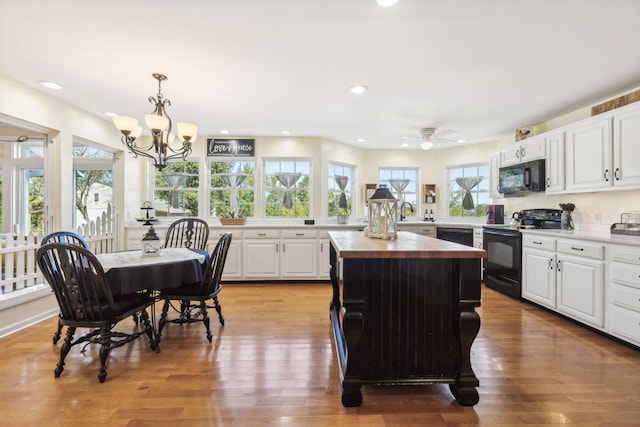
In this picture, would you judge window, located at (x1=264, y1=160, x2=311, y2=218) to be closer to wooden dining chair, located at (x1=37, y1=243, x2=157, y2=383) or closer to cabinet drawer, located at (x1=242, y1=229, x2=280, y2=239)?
cabinet drawer, located at (x1=242, y1=229, x2=280, y2=239)

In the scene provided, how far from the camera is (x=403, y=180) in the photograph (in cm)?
582

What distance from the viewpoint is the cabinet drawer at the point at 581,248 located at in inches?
104

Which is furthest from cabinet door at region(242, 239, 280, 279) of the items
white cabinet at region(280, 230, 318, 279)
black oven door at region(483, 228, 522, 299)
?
black oven door at region(483, 228, 522, 299)

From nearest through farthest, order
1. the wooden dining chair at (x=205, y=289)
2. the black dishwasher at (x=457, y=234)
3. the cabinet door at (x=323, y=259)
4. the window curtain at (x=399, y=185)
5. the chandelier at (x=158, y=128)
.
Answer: the chandelier at (x=158, y=128) < the wooden dining chair at (x=205, y=289) < the cabinet door at (x=323, y=259) < the black dishwasher at (x=457, y=234) < the window curtain at (x=399, y=185)

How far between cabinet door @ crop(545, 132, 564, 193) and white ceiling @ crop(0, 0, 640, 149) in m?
0.40

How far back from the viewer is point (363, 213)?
5.70m

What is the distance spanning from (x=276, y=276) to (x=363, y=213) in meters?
2.21

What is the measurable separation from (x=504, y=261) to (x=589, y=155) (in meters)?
1.58

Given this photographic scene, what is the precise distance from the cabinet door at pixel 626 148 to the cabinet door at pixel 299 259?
12.0 ft

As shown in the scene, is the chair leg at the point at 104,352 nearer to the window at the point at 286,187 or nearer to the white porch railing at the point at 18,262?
the white porch railing at the point at 18,262

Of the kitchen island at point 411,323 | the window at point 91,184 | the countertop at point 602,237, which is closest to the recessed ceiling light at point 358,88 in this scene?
the kitchen island at point 411,323

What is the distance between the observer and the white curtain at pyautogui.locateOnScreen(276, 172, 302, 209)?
16.6 ft

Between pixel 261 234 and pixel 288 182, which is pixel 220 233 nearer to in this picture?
pixel 261 234

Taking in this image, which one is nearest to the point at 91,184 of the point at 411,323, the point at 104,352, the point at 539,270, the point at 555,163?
the point at 104,352
